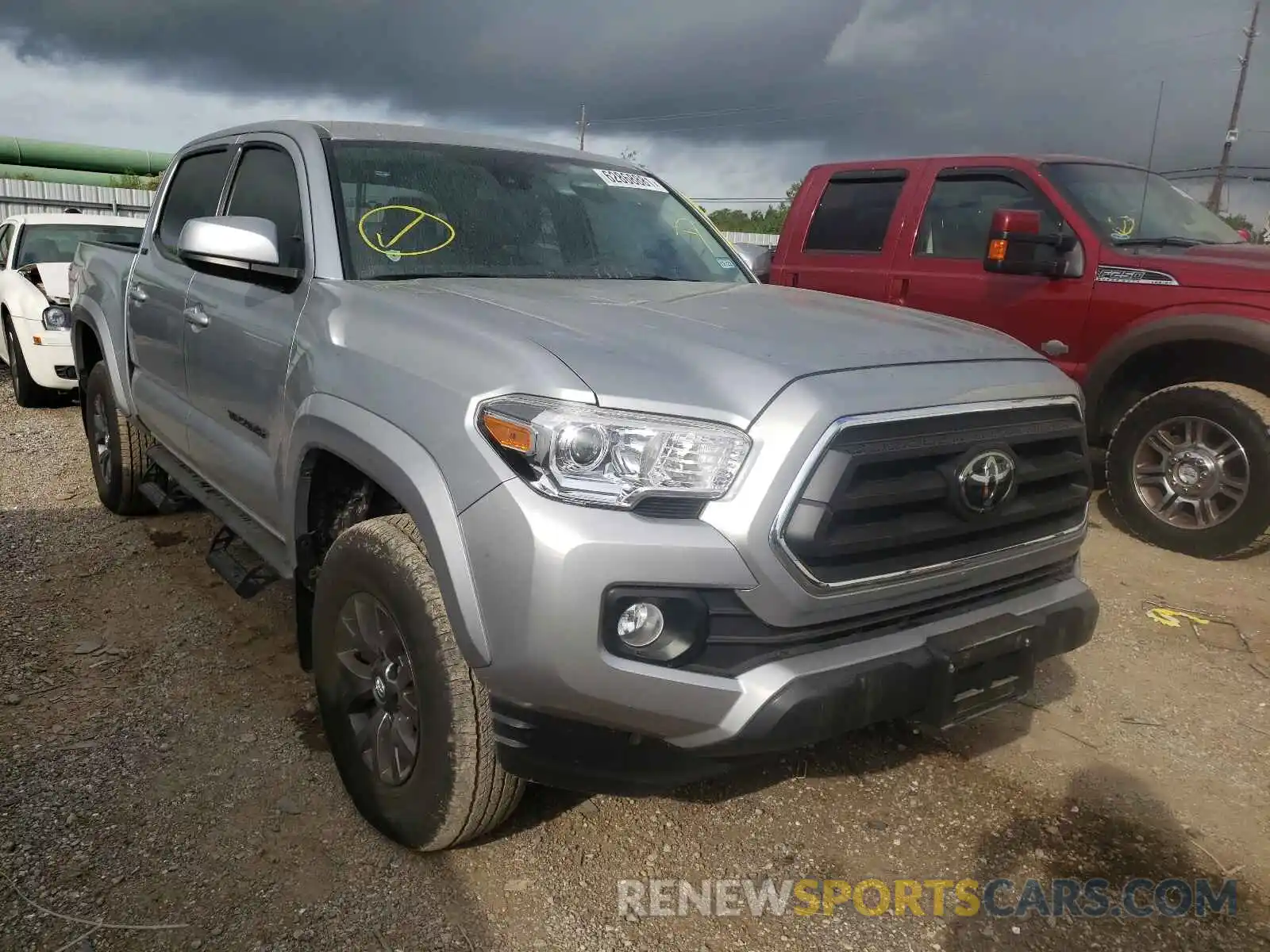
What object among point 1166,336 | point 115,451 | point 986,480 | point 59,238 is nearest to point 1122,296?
point 1166,336

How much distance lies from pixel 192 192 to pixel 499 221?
1.85 metres

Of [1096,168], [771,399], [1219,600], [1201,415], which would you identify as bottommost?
[1219,600]

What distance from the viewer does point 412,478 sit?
2186mm

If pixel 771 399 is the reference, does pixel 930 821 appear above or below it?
below

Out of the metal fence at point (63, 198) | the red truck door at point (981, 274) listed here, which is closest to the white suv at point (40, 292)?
the red truck door at point (981, 274)

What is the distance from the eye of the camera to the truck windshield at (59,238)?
873 centimetres

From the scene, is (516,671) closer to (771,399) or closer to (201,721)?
(771,399)

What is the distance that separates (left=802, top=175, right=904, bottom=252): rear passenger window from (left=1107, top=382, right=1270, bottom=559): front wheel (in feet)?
6.38

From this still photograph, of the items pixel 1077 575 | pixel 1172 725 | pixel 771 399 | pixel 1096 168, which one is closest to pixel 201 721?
pixel 771 399

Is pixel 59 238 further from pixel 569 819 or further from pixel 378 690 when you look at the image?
pixel 569 819

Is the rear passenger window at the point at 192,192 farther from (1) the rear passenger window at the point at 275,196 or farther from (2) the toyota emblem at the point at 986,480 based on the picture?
(2) the toyota emblem at the point at 986,480

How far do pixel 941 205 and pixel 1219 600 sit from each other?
276cm

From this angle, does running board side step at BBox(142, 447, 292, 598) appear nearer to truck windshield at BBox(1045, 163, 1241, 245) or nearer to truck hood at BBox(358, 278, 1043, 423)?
truck hood at BBox(358, 278, 1043, 423)

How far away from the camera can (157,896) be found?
2373 mm
